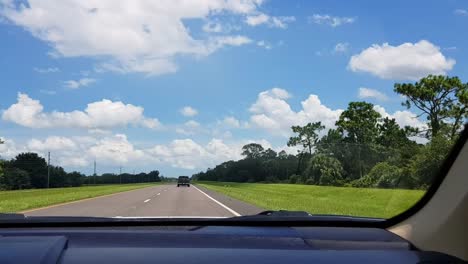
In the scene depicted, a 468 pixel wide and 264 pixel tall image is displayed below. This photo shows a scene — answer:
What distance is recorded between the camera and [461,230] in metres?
2.97

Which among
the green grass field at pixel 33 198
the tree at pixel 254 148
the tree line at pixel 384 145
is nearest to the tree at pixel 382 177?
the tree line at pixel 384 145

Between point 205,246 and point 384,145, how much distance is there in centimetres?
377

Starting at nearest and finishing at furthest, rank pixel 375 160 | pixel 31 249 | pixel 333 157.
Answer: pixel 31 249, pixel 375 160, pixel 333 157

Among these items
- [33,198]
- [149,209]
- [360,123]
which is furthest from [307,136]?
[33,198]

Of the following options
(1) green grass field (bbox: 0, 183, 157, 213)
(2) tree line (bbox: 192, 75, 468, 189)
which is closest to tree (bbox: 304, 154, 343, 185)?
(2) tree line (bbox: 192, 75, 468, 189)

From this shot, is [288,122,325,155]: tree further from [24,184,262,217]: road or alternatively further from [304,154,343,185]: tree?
[24,184,262,217]: road

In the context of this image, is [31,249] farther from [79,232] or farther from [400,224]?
[400,224]

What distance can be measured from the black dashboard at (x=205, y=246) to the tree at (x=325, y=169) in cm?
413

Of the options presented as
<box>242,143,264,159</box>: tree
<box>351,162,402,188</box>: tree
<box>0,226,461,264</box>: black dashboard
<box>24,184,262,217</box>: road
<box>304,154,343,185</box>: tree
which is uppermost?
<box>242,143,264,159</box>: tree

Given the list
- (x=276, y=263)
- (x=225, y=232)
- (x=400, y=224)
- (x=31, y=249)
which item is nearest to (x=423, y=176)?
(x=400, y=224)

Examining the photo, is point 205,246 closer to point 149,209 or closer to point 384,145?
point 384,145

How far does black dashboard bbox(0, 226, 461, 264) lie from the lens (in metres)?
2.38

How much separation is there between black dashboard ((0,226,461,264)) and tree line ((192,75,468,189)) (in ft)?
3.58

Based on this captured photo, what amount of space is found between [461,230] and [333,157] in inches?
168
